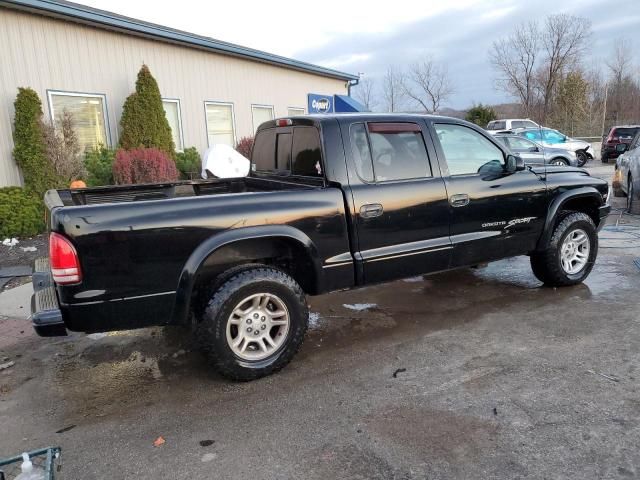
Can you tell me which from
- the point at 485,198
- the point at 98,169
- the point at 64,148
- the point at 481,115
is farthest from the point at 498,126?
the point at 485,198

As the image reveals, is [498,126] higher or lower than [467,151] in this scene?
higher

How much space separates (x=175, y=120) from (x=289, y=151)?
358 inches

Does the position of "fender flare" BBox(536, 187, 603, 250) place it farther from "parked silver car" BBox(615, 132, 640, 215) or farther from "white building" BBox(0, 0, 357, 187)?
"white building" BBox(0, 0, 357, 187)

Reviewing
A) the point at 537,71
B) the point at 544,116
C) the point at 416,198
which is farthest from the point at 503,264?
the point at 537,71

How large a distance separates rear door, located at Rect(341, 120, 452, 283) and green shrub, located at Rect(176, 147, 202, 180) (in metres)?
8.88

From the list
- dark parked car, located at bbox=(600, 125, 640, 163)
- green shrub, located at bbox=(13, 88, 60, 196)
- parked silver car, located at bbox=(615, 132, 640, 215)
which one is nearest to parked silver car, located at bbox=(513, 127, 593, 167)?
dark parked car, located at bbox=(600, 125, 640, 163)

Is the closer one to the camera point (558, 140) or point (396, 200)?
point (396, 200)

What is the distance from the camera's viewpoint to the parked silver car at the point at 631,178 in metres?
9.70

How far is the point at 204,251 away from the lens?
338cm

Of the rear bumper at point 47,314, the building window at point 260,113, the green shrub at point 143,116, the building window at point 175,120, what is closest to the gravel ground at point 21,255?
the green shrub at point 143,116

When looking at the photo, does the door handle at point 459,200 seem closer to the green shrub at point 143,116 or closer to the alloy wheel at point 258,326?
the alloy wheel at point 258,326

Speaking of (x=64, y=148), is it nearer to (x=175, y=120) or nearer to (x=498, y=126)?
(x=175, y=120)

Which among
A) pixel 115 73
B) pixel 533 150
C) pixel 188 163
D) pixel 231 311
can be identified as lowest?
pixel 231 311

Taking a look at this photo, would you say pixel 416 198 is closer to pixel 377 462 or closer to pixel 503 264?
pixel 377 462
